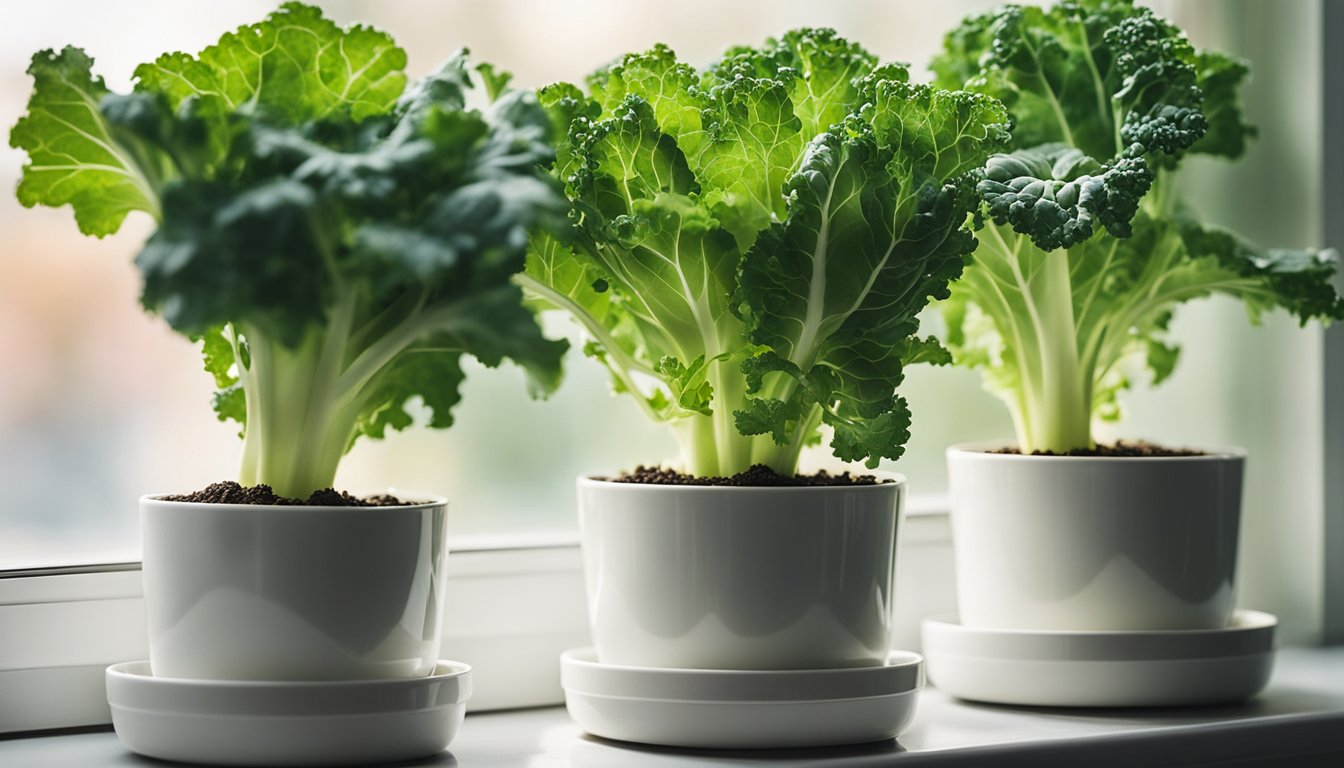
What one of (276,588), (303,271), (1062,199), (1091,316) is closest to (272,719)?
(276,588)

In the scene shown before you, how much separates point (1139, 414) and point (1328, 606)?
24 cm

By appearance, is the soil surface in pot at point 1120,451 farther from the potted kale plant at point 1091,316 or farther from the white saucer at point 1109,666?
the white saucer at point 1109,666

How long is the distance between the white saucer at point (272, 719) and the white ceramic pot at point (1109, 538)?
443 millimetres

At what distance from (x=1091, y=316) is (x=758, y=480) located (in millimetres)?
339

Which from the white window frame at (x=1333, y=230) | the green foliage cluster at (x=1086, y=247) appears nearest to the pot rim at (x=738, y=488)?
the green foliage cluster at (x=1086, y=247)

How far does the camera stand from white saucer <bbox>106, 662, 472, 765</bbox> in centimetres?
78

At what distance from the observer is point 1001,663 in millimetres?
1046

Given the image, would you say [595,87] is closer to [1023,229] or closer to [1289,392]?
[1023,229]

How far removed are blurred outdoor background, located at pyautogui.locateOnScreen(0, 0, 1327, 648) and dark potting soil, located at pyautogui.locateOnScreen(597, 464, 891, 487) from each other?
8.6 inches

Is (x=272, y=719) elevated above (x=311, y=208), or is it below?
below

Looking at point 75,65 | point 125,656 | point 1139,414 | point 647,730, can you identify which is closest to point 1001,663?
point 647,730

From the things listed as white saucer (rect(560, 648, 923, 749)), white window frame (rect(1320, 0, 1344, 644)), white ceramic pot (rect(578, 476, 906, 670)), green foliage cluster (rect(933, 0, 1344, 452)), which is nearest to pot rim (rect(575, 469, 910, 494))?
white ceramic pot (rect(578, 476, 906, 670))

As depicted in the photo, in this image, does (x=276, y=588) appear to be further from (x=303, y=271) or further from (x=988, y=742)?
(x=988, y=742)

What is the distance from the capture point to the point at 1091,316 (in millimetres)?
1093
